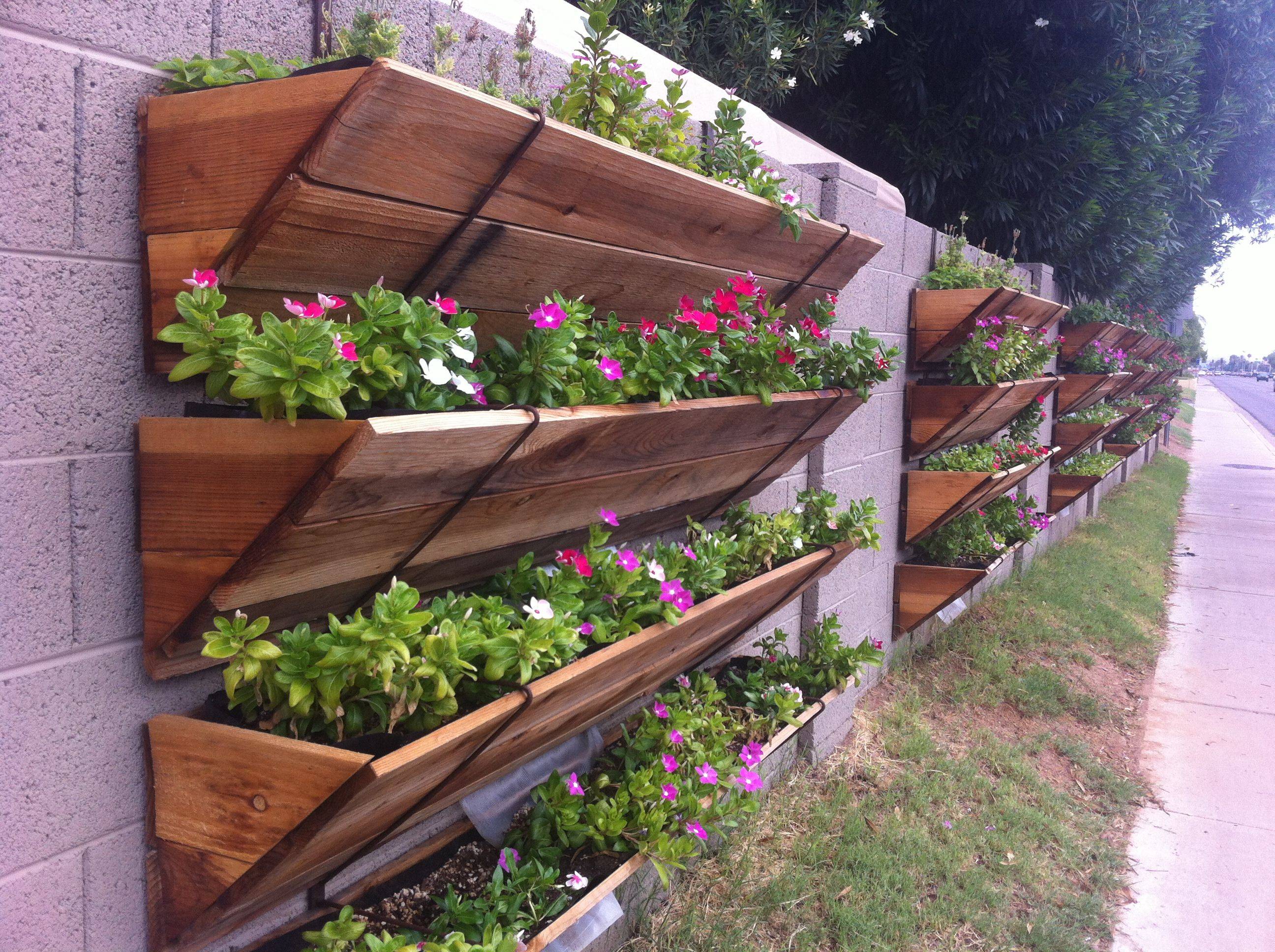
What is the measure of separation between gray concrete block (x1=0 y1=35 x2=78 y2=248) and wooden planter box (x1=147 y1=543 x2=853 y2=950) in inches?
27.2

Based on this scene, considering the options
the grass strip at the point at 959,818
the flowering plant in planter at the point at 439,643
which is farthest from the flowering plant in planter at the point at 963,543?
the flowering plant in planter at the point at 439,643

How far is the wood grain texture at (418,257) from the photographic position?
1108 mm

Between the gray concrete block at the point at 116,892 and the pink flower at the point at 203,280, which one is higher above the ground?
the pink flower at the point at 203,280

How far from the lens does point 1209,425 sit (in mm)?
30047

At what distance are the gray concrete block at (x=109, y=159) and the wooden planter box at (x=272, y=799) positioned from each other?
678 millimetres

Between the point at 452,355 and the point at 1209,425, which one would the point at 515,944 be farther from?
the point at 1209,425

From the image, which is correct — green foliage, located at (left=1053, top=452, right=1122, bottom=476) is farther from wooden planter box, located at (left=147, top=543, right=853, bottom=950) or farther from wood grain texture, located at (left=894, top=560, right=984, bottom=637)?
wooden planter box, located at (left=147, top=543, right=853, bottom=950)

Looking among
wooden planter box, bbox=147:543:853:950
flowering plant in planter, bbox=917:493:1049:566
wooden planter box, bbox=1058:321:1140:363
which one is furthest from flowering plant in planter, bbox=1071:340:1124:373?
wooden planter box, bbox=147:543:853:950

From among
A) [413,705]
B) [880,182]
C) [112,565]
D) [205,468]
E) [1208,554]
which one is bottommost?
[1208,554]

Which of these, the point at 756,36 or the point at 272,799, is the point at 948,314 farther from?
the point at 272,799

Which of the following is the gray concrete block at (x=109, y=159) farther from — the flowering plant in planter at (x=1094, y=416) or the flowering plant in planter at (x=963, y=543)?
the flowering plant in planter at (x=1094, y=416)

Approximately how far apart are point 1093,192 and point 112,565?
23.6ft

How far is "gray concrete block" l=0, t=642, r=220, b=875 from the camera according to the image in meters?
1.15

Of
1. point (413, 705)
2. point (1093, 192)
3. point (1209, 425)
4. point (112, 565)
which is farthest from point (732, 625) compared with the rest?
point (1209, 425)
